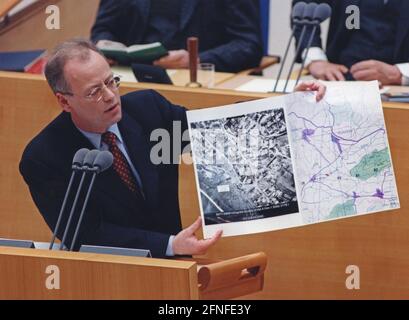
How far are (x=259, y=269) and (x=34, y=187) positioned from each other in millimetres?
598

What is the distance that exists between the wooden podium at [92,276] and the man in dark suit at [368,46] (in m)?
1.99

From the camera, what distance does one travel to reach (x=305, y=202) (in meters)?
2.67

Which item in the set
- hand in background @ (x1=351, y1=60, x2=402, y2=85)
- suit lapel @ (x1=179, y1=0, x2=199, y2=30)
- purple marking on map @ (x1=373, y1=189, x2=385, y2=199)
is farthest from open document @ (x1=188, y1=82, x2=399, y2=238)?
suit lapel @ (x1=179, y1=0, x2=199, y2=30)

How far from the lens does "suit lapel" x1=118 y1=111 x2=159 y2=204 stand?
2.86 m

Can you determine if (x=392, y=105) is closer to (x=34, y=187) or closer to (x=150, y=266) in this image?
(x=34, y=187)

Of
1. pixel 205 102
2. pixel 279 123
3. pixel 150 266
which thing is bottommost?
pixel 150 266

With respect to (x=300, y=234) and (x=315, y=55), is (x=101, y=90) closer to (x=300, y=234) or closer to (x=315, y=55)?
(x=300, y=234)

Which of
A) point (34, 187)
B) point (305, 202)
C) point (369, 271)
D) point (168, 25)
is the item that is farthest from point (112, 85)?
point (168, 25)

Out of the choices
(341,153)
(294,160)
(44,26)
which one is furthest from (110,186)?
(44,26)

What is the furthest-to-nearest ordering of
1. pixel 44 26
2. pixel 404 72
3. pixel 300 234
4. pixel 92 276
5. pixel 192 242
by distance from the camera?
1. pixel 44 26
2. pixel 404 72
3. pixel 300 234
4. pixel 192 242
5. pixel 92 276

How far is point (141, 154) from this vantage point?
9.41ft

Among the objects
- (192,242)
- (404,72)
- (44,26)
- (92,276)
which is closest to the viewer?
(92,276)

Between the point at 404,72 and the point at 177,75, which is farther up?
the point at 177,75

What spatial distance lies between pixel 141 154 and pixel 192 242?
33 cm
